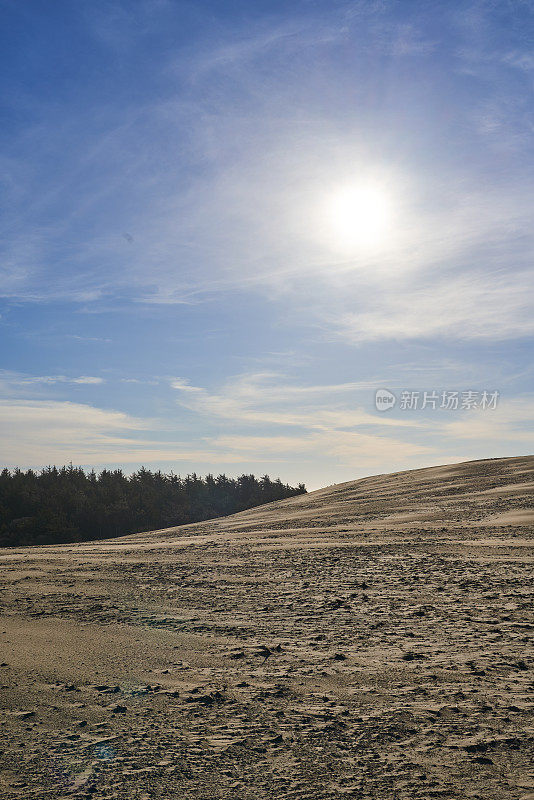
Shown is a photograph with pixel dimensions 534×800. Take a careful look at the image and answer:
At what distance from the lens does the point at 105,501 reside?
105 ft

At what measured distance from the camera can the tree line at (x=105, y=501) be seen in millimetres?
27797

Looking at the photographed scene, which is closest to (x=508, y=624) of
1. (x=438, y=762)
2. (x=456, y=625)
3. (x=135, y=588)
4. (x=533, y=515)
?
(x=456, y=625)

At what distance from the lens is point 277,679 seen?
4.21 meters

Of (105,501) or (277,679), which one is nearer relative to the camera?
(277,679)

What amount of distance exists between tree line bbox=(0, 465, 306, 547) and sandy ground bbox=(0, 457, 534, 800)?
20042 millimetres

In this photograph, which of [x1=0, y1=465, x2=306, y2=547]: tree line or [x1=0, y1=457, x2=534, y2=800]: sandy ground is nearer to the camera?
[x1=0, y1=457, x2=534, y2=800]: sandy ground

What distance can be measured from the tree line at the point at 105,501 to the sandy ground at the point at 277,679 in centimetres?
2004

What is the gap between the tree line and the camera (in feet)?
91.2

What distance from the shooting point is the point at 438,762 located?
299 cm

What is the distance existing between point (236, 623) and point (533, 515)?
28.4 feet

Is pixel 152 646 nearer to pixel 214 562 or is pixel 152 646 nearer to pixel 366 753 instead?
pixel 366 753

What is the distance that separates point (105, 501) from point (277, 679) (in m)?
29.5

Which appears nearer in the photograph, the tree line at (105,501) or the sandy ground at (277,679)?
the sandy ground at (277,679)

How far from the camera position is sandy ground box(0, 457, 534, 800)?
291 cm
